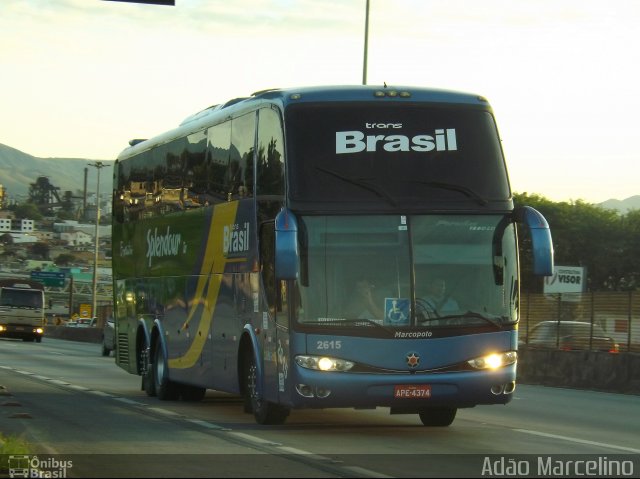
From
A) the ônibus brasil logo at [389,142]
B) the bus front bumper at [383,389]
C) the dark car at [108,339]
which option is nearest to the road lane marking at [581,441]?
the bus front bumper at [383,389]

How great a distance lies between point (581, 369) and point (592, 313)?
286cm

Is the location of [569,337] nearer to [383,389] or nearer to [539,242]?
[539,242]

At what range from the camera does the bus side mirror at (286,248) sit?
45.4 feet

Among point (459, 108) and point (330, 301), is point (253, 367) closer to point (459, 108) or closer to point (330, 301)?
point (330, 301)

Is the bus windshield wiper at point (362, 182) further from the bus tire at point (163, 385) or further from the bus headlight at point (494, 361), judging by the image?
the bus tire at point (163, 385)

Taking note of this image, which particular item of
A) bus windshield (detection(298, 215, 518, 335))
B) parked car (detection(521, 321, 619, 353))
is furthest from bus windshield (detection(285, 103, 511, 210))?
parked car (detection(521, 321, 619, 353))

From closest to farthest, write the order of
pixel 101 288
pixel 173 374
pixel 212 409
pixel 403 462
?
1. pixel 403 462
2. pixel 212 409
3. pixel 173 374
4. pixel 101 288

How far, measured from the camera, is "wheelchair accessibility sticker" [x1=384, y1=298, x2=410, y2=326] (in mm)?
14428

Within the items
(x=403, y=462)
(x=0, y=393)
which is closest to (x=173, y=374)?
(x=0, y=393)

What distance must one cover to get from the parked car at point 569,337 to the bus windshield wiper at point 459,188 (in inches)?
606

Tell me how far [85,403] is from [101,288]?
594 ft

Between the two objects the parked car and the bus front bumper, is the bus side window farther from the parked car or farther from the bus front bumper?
the parked car

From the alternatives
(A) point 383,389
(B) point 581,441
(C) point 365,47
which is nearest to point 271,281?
(A) point 383,389

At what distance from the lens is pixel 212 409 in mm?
19250
